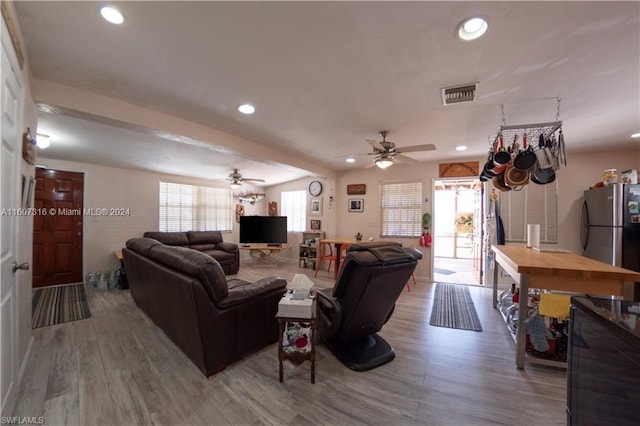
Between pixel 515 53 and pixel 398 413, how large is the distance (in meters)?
2.64

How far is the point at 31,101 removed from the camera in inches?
80.7

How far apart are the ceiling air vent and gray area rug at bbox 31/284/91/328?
16.4ft

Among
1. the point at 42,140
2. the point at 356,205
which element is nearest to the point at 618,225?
the point at 356,205

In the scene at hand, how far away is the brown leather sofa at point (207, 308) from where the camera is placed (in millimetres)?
1961

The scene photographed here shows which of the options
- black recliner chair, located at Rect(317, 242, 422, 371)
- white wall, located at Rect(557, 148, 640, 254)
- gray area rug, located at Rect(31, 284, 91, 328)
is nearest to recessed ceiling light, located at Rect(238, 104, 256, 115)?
black recliner chair, located at Rect(317, 242, 422, 371)

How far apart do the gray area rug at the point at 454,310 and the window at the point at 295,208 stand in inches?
156

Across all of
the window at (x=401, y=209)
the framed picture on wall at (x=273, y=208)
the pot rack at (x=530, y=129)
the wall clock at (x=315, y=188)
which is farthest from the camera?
the framed picture on wall at (x=273, y=208)

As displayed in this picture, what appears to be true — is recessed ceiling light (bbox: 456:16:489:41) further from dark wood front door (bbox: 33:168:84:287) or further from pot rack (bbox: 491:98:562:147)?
dark wood front door (bbox: 33:168:84:287)

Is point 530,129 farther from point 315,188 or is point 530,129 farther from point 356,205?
point 315,188

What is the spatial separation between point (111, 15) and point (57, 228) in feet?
16.4

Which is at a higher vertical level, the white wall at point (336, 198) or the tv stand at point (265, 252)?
the white wall at point (336, 198)

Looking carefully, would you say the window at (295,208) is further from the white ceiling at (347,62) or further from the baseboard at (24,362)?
the baseboard at (24,362)

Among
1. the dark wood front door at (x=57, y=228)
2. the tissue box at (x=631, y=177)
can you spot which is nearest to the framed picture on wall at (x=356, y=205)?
the tissue box at (x=631, y=177)

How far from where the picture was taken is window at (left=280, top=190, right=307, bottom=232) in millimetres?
7148
